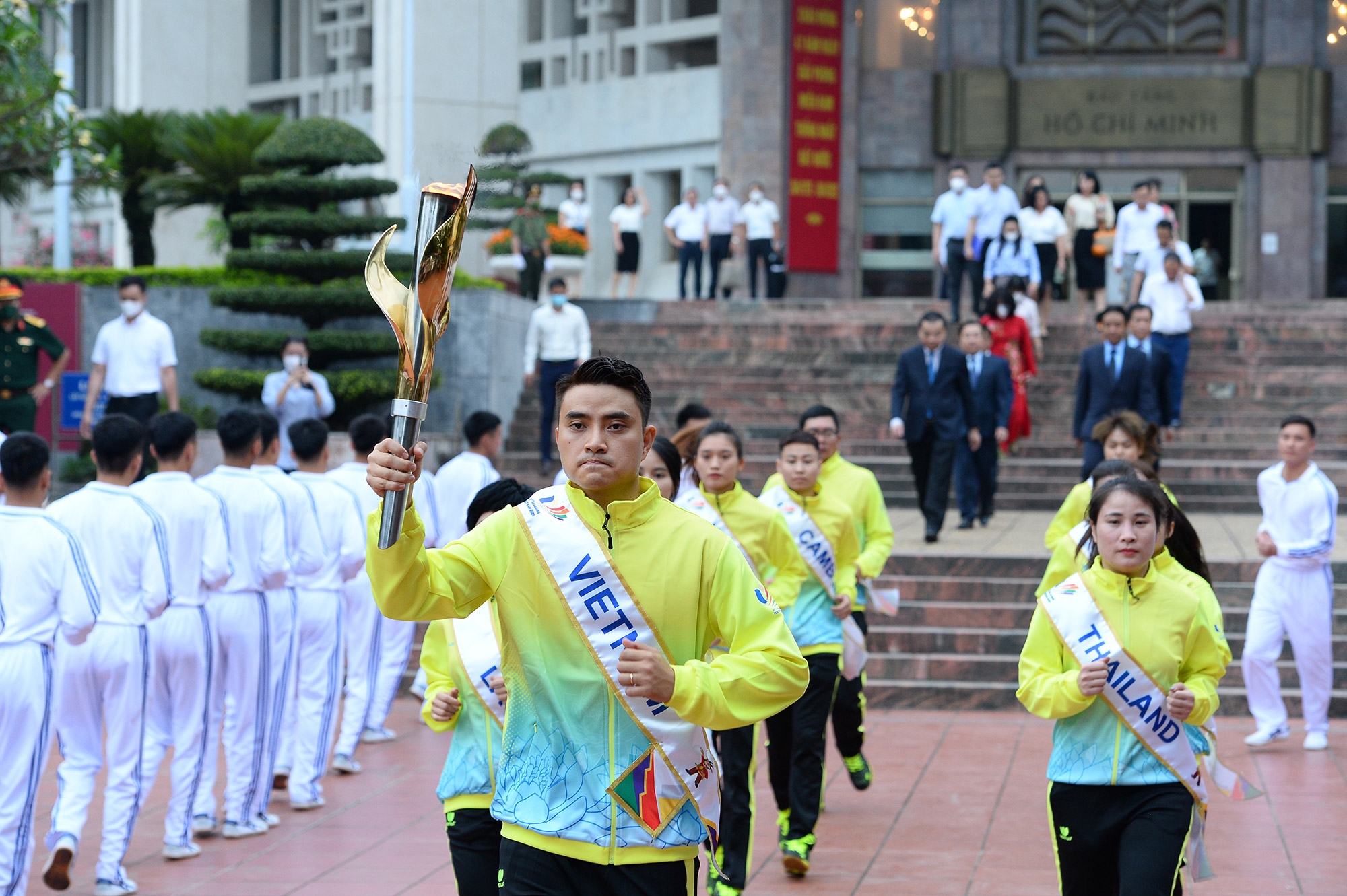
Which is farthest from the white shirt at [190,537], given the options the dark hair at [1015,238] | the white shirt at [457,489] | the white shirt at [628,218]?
the white shirt at [628,218]

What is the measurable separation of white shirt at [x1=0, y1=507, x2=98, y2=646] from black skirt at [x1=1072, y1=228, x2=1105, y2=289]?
56.0 ft

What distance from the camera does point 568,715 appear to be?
3609 millimetres

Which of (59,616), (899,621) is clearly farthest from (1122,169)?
(59,616)

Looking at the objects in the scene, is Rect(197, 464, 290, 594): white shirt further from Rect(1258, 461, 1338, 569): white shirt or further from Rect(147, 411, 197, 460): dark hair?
Rect(1258, 461, 1338, 569): white shirt

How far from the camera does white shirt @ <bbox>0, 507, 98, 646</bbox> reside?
5984mm

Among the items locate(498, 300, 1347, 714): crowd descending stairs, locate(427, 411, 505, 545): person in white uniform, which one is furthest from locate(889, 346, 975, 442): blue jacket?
locate(427, 411, 505, 545): person in white uniform

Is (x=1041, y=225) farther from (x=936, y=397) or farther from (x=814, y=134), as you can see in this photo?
(x=814, y=134)

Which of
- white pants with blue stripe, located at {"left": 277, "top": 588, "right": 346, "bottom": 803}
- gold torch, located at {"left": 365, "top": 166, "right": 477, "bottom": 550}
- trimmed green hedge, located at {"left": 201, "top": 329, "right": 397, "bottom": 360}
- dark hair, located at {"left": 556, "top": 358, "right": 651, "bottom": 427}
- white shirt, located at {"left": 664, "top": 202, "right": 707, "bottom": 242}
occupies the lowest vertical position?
white pants with blue stripe, located at {"left": 277, "top": 588, "right": 346, "bottom": 803}

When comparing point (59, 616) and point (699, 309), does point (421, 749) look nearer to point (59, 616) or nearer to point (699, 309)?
point (59, 616)

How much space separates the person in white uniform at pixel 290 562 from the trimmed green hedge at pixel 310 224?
9.12 metres

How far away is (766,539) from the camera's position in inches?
275

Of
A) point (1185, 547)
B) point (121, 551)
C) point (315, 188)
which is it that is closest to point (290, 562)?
point (121, 551)

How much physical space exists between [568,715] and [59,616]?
10.7 ft

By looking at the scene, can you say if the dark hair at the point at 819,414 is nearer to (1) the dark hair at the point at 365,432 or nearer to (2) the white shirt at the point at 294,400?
(1) the dark hair at the point at 365,432
